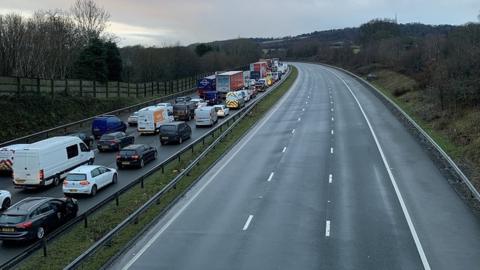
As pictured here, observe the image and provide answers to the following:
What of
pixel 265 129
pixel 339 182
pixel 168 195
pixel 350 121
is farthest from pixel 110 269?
pixel 350 121

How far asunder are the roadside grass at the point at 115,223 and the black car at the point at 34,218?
103cm

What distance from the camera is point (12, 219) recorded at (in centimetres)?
1948

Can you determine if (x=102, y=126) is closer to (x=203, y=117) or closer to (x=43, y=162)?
(x=203, y=117)

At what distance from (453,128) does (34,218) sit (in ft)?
95.5

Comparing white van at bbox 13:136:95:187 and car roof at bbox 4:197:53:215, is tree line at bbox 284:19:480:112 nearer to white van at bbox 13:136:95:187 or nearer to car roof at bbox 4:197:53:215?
white van at bbox 13:136:95:187

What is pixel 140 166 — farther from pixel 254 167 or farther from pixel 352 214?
pixel 352 214

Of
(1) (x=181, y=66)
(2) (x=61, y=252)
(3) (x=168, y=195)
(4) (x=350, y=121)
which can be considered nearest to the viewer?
(2) (x=61, y=252)

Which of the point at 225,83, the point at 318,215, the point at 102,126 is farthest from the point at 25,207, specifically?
the point at 225,83

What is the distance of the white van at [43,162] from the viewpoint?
90.6 feet

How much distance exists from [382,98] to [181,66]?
55196 millimetres

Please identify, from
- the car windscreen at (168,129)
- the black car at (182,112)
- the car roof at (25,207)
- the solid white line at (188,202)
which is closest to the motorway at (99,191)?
the car windscreen at (168,129)

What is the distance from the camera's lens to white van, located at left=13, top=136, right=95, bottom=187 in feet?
90.6

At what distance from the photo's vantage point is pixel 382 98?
207 feet

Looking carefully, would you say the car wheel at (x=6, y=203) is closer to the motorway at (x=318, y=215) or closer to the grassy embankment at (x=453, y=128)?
the motorway at (x=318, y=215)
